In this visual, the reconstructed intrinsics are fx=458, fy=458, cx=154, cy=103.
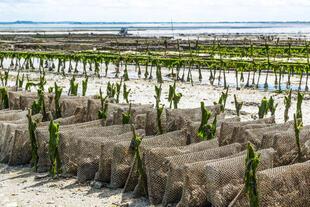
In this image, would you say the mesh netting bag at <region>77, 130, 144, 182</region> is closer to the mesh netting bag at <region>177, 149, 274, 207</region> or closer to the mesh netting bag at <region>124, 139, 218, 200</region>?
the mesh netting bag at <region>124, 139, 218, 200</region>

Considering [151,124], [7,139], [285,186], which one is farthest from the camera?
[151,124]

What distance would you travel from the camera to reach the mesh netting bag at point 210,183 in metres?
6.41

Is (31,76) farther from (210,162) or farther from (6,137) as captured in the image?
(210,162)

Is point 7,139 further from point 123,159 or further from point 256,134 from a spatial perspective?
point 256,134

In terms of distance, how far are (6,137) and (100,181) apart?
287 centimetres

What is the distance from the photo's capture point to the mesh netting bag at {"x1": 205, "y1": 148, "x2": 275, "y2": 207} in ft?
21.0

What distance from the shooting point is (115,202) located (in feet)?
24.9

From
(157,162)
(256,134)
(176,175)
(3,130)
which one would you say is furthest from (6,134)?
(256,134)

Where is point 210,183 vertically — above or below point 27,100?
below

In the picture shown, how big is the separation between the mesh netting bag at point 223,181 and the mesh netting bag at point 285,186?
376 millimetres

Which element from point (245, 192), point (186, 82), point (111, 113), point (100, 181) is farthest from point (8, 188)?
point (186, 82)

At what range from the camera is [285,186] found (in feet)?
20.9

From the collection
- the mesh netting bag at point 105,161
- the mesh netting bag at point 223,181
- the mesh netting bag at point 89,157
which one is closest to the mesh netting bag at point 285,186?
the mesh netting bag at point 223,181

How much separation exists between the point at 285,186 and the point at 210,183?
104 cm
